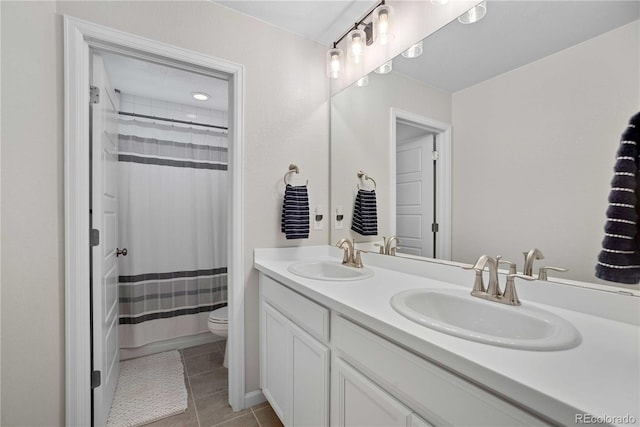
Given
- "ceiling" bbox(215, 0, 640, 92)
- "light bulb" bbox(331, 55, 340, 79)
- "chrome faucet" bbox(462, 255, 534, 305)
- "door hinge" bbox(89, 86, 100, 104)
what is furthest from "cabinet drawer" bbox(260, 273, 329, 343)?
"light bulb" bbox(331, 55, 340, 79)

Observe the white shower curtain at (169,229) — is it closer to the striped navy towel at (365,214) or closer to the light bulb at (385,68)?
the striped navy towel at (365,214)

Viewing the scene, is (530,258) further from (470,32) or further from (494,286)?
(470,32)

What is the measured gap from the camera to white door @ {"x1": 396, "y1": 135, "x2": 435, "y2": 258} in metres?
1.38

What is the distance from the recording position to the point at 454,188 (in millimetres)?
1249

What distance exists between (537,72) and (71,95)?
1.93 meters

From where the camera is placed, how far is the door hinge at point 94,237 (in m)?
1.41

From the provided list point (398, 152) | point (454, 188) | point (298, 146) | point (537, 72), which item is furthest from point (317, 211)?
point (537, 72)

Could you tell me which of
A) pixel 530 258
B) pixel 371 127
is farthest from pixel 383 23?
pixel 530 258

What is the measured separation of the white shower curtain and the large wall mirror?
5.90 feet

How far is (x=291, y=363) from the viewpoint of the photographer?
133cm

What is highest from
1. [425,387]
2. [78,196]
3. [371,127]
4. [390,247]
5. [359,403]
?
[371,127]

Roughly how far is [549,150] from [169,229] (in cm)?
268

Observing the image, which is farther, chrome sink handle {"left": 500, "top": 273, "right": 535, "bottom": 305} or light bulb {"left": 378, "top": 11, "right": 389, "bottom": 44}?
light bulb {"left": 378, "top": 11, "right": 389, "bottom": 44}

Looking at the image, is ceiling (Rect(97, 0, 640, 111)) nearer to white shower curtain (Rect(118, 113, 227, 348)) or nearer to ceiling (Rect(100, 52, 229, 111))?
ceiling (Rect(100, 52, 229, 111))
